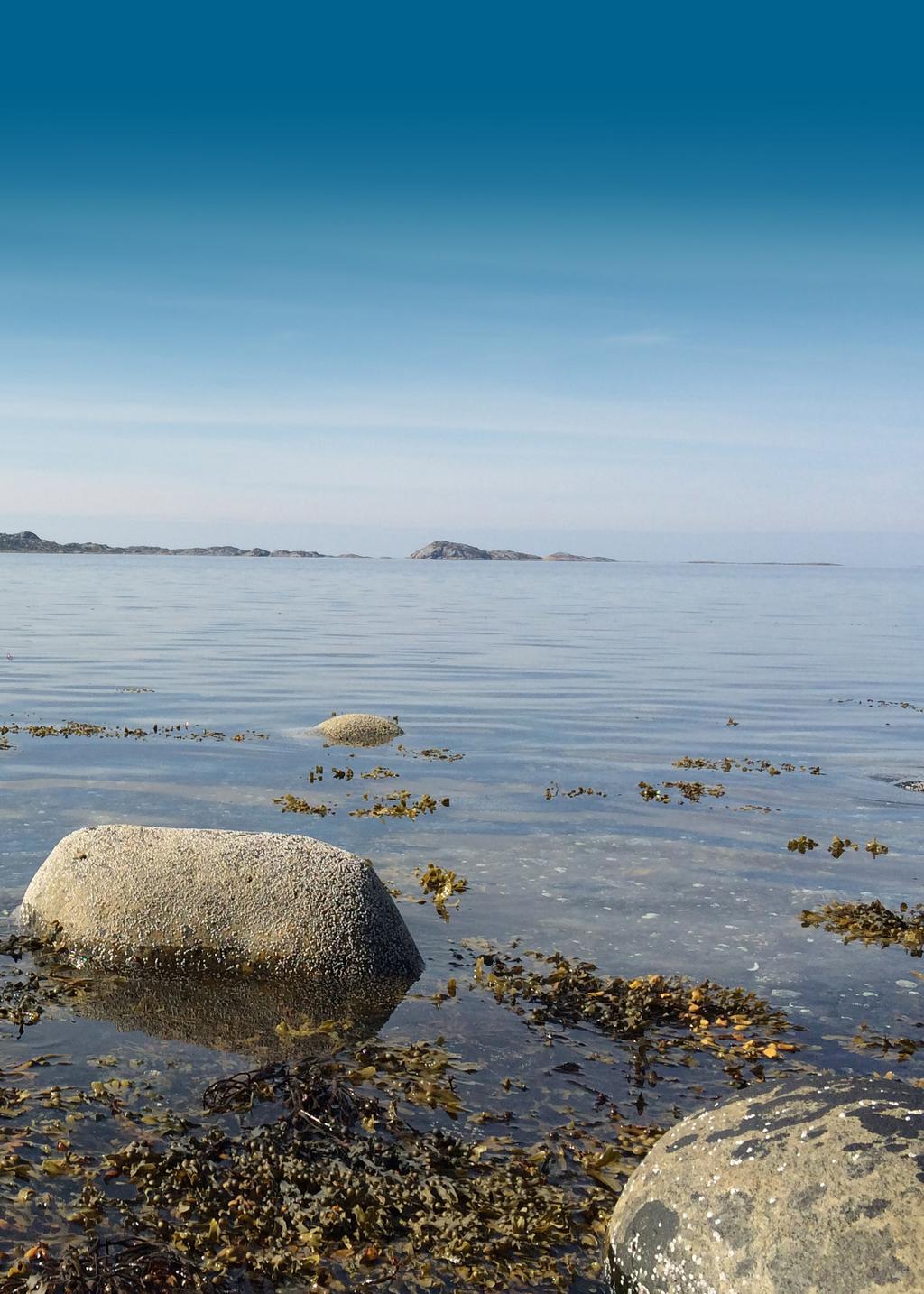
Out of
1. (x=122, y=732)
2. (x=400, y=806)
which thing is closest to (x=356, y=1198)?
(x=400, y=806)

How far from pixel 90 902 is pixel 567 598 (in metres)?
107

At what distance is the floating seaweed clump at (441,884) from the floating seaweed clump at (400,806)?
3.77 metres

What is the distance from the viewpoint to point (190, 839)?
1141 cm

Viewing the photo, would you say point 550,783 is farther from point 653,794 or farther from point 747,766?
point 747,766

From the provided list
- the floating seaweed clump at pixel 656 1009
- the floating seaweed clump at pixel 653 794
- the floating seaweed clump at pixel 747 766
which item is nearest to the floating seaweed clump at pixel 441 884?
the floating seaweed clump at pixel 656 1009

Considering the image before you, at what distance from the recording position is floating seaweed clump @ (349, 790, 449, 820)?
1809cm

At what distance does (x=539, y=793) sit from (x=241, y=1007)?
1092 cm

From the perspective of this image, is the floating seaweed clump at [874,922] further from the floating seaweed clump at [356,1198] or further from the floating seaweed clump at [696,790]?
the floating seaweed clump at [696,790]

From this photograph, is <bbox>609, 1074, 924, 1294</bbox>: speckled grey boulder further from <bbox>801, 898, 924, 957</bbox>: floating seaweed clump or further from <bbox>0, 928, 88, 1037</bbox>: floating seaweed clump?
<bbox>801, 898, 924, 957</bbox>: floating seaweed clump

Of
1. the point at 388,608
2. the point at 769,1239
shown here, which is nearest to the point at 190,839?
the point at 769,1239

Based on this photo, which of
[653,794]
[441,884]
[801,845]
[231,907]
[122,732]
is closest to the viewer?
[231,907]

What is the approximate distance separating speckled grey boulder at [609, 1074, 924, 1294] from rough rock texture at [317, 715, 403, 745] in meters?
19.9

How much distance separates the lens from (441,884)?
13883 millimetres

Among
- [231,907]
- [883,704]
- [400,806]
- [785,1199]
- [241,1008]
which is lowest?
[241,1008]
